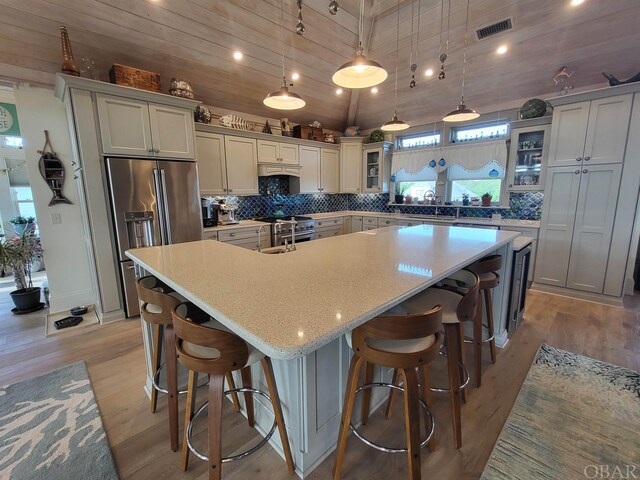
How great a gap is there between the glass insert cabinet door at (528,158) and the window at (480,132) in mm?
287

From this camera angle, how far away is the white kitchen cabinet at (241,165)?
4070mm

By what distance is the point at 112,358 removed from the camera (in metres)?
2.42

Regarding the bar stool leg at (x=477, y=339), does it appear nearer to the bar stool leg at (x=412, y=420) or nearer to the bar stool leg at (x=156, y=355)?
the bar stool leg at (x=412, y=420)

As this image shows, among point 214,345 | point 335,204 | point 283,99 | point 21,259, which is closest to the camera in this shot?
point 214,345

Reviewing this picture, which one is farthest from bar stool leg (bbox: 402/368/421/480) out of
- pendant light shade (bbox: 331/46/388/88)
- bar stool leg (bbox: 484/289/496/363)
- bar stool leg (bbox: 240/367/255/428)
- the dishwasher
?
the dishwasher

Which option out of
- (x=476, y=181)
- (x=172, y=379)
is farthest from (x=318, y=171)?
(x=172, y=379)

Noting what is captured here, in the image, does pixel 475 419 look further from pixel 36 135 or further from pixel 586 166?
pixel 36 135

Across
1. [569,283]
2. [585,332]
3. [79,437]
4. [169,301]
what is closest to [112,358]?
[79,437]

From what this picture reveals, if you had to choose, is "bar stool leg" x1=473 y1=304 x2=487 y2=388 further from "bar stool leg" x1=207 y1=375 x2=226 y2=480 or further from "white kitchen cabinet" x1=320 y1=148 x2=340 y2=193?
"white kitchen cabinet" x1=320 y1=148 x2=340 y2=193

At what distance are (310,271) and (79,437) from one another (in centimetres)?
168

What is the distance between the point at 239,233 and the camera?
12.8ft

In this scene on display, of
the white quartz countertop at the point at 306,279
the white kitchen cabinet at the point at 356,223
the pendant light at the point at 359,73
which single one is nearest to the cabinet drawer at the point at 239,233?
the white quartz countertop at the point at 306,279

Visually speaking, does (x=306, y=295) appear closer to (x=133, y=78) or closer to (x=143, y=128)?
(x=143, y=128)

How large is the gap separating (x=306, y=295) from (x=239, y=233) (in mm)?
2995
